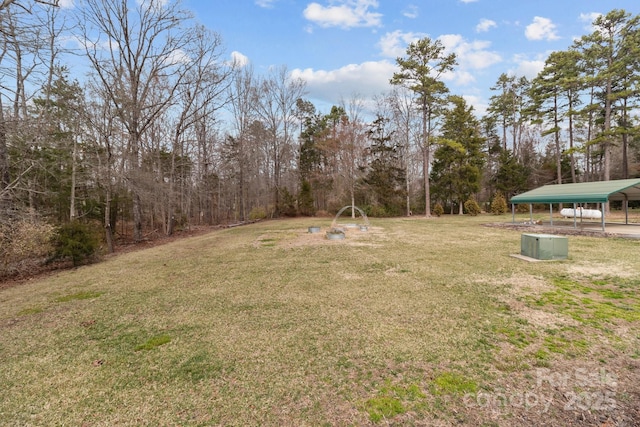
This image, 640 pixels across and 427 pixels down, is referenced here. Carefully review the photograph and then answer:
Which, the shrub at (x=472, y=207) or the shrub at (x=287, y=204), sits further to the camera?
the shrub at (x=287, y=204)

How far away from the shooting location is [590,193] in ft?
32.4

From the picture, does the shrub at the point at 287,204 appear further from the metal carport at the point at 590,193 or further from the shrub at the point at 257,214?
the metal carport at the point at 590,193

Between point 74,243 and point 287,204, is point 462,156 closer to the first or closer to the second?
point 287,204

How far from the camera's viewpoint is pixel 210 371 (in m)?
2.33

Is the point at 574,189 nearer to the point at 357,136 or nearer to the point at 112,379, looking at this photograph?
the point at 357,136

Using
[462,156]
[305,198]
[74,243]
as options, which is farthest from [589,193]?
[74,243]

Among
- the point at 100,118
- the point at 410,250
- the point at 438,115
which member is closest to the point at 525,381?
the point at 410,250

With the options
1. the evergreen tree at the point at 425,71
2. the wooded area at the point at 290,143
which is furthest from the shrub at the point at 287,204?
the evergreen tree at the point at 425,71

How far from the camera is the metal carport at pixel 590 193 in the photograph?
9344 millimetres

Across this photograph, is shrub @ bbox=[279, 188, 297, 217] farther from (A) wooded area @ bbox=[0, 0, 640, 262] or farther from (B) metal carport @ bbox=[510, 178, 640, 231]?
(B) metal carport @ bbox=[510, 178, 640, 231]

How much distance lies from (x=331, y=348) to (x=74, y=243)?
7.32 meters

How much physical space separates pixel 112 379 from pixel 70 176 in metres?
11.5

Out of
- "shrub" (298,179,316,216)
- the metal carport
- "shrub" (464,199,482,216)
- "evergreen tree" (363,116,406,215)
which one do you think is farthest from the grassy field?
"shrub" (298,179,316,216)

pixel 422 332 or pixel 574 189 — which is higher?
pixel 574 189
